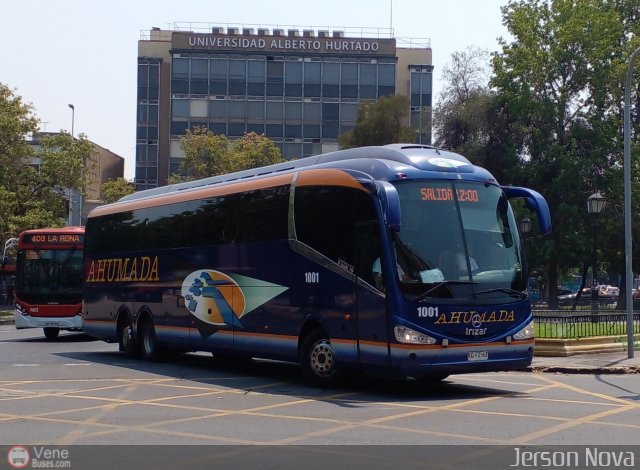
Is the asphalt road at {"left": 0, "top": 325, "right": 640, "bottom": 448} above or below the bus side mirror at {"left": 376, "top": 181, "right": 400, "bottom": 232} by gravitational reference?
below

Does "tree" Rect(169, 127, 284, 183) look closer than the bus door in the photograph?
No

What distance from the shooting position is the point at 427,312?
14.3 metres

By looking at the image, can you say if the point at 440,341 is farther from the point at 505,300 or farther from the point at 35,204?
the point at 35,204

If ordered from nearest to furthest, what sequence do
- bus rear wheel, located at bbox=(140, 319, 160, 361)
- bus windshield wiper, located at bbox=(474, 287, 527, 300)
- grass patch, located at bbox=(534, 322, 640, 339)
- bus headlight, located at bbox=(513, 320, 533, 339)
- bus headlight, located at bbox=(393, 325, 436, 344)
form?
bus headlight, located at bbox=(393, 325, 436, 344), bus windshield wiper, located at bbox=(474, 287, 527, 300), bus headlight, located at bbox=(513, 320, 533, 339), bus rear wheel, located at bbox=(140, 319, 160, 361), grass patch, located at bbox=(534, 322, 640, 339)

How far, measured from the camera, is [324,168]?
1620cm

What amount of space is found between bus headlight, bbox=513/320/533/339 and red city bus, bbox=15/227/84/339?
19096mm

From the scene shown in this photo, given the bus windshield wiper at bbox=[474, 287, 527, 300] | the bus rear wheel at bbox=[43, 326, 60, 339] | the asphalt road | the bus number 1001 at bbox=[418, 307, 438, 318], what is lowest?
the bus rear wheel at bbox=[43, 326, 60, 339]

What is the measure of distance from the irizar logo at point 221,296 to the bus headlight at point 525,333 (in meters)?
4.14

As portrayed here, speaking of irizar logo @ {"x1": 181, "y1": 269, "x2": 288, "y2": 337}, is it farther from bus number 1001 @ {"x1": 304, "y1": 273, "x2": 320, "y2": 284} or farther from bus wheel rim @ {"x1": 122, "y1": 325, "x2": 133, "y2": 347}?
bus wheel rim @ {"x1": 122, "y1": 325, "x2": 133, "y2": 347}

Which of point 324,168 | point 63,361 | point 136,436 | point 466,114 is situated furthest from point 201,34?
point 136,436

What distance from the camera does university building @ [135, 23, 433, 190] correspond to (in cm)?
8156

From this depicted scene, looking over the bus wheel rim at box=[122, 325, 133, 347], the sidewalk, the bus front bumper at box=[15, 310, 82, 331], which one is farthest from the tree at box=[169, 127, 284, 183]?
the sidewalk

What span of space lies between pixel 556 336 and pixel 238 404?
11.4m

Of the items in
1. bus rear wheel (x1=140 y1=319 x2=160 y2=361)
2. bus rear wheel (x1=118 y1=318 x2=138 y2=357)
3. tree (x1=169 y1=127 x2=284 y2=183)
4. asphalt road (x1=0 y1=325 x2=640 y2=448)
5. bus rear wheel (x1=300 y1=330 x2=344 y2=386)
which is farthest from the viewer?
tree (x1=169 y1=127 x2=284 y2=183)
